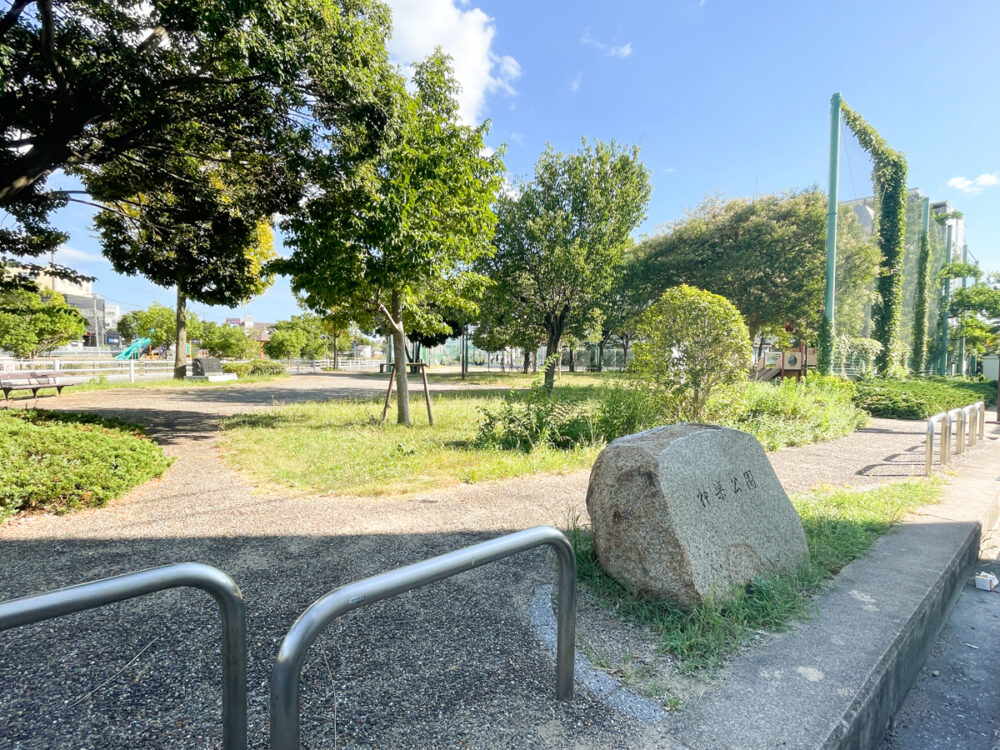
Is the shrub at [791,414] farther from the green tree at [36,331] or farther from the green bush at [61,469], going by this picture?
Answer: the green tree at [36,331]

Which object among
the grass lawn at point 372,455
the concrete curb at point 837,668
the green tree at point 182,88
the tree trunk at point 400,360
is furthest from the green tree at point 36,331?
the concrete curb at point 837,668

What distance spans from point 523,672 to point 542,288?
52.7 feet

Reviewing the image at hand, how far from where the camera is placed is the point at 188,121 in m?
6.88

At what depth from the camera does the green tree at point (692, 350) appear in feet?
22.6

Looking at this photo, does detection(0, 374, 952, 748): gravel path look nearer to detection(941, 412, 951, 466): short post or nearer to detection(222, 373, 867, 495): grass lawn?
detection(222, 373, 867, 495): grass lawn

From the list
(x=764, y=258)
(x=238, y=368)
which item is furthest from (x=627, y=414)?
(x=238, y=368)

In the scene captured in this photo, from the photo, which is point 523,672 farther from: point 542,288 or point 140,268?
point 542,288

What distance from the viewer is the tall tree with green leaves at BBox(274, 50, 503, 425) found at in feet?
23.9

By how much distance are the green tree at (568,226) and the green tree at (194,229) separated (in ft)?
30.3

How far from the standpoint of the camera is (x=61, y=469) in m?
4.36

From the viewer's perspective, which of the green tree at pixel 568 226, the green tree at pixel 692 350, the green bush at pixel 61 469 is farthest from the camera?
the green tree at pixel 568 226

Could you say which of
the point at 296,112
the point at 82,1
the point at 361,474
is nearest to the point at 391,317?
the point at 296,112

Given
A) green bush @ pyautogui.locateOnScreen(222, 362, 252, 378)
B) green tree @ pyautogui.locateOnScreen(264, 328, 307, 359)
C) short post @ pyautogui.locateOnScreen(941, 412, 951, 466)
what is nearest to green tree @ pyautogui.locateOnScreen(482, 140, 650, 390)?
short post @ pyautogui.locateOnScreen(941, 412, 951, 466)

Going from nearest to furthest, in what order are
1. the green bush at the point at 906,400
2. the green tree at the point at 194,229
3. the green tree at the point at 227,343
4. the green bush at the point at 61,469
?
1. the green bush at the point at 61,469
2. the green tree at the point at 194,229
3. the green bush at the point at 906,400
4. the green tree at the point at 227,343
